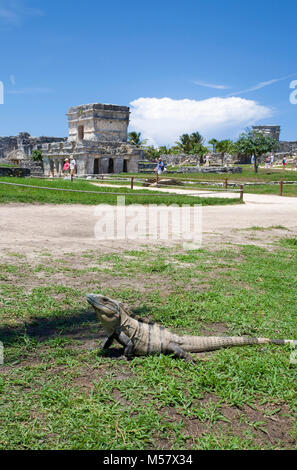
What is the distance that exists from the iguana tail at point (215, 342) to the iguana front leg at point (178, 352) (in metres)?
0.10

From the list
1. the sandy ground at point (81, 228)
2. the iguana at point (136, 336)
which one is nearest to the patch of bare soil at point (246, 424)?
the iguana at point (136, 336)

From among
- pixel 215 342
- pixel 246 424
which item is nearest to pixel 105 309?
pixel 215 342

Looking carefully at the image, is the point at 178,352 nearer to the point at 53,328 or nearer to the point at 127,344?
the point at 127,344

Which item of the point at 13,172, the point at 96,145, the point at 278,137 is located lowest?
the point at 13,172

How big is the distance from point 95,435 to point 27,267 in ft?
11.8

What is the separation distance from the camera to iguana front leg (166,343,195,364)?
3.06 metres

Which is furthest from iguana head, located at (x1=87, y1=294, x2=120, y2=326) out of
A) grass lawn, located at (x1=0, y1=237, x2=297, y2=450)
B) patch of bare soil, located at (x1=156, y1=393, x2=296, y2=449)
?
patch of bare soil, located at (x1=156, y1=393, x2=296, y2=449)

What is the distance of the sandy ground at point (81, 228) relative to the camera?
23.8ft

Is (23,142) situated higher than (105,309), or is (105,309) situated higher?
(23,142)

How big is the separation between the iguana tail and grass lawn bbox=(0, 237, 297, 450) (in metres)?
0.06

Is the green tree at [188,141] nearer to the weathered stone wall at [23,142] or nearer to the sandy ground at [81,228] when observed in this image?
the weathered stone wall at [23,142]

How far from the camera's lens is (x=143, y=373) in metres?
2.85

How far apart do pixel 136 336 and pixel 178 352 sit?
1.11ft

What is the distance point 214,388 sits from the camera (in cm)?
272
